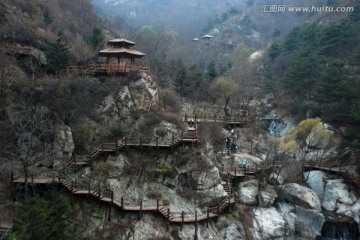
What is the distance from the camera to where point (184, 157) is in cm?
3247

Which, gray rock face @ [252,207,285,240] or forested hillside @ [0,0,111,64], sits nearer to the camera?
gray rock face @ [252,207,285,240]

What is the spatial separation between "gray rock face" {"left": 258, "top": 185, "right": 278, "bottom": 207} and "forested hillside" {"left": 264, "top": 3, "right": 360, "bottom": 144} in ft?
39.6

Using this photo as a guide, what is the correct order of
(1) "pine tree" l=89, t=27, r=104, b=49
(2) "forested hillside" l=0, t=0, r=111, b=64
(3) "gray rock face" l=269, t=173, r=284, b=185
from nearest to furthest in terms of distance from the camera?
(3) "gray rock face" l=269, t=173, r=284, b=185 → (2) "forested hillside" l=0, t=0, r=111, b=64 → (1) "pine tree" l=89, t=27, r=104, b=49

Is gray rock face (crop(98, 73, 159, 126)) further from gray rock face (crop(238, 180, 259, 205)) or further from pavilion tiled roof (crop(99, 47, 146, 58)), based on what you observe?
gray rock face (crop(238, 180, 259, 205))

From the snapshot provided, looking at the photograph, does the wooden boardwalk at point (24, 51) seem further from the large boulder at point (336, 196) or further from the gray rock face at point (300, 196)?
the large boulder at point (336, 196)

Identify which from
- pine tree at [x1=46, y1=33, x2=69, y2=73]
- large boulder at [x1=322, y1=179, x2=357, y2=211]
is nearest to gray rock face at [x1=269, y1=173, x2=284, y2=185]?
large boulder at [x1=322, y1=179, x2=357, y2=211]

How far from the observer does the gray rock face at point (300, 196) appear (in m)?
33.0

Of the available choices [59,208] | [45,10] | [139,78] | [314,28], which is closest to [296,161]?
[139,78]

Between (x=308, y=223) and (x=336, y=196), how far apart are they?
20.6 ft

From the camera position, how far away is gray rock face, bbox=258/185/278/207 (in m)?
32.2

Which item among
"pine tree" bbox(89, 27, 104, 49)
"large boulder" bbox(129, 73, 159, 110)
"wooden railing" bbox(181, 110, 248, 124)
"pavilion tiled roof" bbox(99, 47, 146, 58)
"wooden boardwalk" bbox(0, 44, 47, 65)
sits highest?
"pine tree" bbox(89, 27, 104, 49)

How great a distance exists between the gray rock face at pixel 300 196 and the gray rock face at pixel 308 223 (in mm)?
857

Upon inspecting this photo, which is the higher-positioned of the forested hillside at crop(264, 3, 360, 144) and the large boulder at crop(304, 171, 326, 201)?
the forested hillside at crop(264, 3, 360, 144)

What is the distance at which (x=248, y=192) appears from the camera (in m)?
33.1
